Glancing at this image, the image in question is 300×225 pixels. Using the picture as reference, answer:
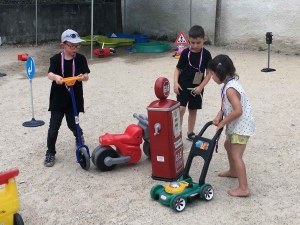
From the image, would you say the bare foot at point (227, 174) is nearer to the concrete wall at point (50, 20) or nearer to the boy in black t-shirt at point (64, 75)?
the boy in black t-shirt at point (64, 75)

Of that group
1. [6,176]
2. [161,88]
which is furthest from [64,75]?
[6,176]

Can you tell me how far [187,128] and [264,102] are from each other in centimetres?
171

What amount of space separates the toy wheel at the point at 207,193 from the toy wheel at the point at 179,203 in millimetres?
202

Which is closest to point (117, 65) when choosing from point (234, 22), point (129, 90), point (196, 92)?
point (129, 90)

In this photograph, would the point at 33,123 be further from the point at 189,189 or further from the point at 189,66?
the point at 189,189

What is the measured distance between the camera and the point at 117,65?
10.2 metres

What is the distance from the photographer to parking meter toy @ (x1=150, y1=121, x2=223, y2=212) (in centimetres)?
353

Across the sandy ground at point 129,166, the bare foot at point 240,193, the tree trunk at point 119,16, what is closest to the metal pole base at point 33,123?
the sandy ground at point 129,166

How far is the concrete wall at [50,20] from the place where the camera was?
1327 centimetres

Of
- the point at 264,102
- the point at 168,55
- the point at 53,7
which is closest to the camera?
the point at 264,102

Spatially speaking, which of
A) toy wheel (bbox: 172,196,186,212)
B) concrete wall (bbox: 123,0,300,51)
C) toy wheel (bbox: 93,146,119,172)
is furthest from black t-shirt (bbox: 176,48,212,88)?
concrete wall (bbox: 123,0,300,51)

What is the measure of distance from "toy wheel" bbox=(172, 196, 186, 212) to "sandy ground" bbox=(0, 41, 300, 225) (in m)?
0.05

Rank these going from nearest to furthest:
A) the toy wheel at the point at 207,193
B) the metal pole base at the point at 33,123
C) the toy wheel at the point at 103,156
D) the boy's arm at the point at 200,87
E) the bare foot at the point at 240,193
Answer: the toy wheel at the point at 207,193, the bare foot at the point at 240,193, the toy wheel at the point at 103,156, the boy's arm at the point at 200,87, the metal pole base at the point at 33,123

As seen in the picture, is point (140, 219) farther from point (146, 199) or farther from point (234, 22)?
point (234, 22)
